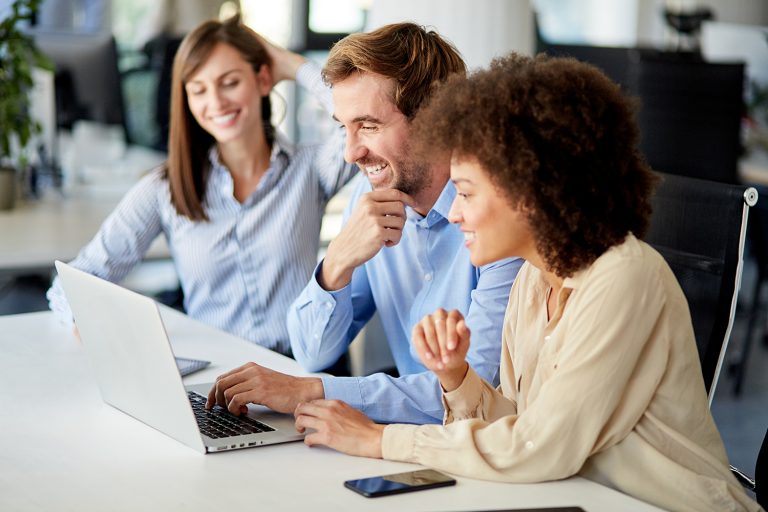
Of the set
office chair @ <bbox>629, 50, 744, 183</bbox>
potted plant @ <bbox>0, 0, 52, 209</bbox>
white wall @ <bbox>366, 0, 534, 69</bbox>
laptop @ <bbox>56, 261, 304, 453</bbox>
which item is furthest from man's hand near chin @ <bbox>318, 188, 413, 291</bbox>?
office chair @ <bbox>629, 50, 744, 183</bbox>

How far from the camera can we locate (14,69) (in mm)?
3248

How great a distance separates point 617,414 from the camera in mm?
1279

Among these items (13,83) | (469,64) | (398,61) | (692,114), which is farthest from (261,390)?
(692,114)

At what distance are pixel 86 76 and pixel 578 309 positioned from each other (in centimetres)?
265

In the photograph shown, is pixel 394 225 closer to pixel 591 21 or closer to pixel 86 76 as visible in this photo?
pixel 86 76

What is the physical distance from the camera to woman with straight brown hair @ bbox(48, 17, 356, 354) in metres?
2.39

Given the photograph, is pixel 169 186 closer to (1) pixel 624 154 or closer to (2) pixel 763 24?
(1) pixel 624 154

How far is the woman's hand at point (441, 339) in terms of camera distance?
1.31 metres

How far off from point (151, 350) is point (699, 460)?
716 millimetres

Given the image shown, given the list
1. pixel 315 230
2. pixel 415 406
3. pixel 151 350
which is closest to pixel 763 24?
pixel 315 230

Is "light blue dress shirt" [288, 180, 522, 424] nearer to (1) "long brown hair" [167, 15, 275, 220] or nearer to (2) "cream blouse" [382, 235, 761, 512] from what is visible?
(2) "cream blouse" [382, 235, 761, 512]

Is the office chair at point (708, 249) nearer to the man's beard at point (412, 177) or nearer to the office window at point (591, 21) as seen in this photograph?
the man's beard at point (412, 177)

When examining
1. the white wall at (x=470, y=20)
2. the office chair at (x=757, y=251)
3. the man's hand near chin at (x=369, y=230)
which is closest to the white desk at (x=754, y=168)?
the office chair at (x=757, y=251)

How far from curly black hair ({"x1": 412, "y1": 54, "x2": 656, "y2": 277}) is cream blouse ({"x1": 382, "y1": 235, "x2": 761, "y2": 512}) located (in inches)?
1.6
